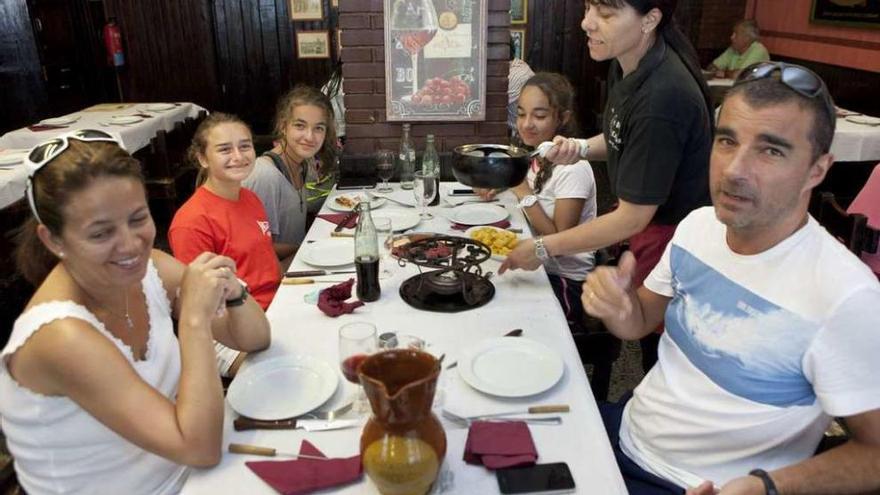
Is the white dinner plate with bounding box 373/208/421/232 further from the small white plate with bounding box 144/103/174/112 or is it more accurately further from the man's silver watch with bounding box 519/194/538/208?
the small white plate with bounding box 144/103/174/112

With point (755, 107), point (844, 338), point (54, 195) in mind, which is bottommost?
point (844, 338)

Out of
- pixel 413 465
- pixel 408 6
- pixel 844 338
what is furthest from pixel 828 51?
pixel 413 465

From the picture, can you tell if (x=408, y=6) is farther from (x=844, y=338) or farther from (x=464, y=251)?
(x=844, y=338)

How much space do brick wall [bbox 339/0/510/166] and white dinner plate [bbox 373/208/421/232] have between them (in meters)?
0.88

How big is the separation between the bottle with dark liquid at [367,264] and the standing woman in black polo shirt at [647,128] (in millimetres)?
393

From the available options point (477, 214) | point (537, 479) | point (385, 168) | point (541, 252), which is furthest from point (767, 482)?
point (385, 168)

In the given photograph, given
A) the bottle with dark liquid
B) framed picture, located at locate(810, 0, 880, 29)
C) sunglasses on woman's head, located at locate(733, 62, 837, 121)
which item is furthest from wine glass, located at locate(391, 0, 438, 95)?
framed picture, located at locate(810, 0, 880, 29)

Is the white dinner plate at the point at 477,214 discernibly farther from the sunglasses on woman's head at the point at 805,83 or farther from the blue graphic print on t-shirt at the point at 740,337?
the sunglasses on woman's head at the point at 805,83

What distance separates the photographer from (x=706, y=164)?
6.54 feet

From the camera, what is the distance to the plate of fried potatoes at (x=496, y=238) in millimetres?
2230

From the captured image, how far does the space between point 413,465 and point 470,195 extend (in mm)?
2057

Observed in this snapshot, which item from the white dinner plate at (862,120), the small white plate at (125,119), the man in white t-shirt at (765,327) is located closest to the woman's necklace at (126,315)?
the man in white t-shirt at (765,327)

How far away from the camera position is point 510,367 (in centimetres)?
148

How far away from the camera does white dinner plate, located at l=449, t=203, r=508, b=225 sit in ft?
8.48
